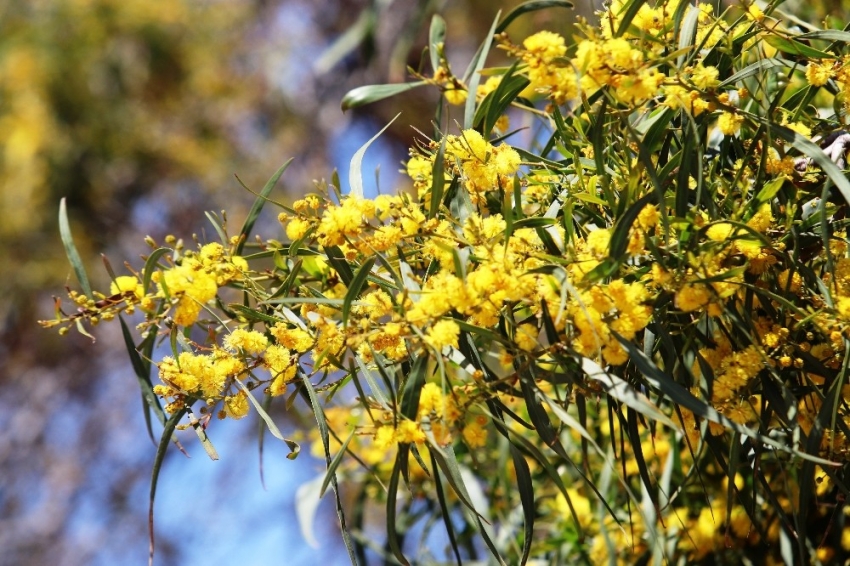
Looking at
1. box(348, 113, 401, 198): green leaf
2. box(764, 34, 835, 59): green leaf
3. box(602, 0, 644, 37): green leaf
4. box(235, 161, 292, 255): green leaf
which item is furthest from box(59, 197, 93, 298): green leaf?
box(764, 34, 835, 59): green leaf

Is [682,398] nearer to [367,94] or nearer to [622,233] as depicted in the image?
[622,233]

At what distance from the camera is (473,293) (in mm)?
553

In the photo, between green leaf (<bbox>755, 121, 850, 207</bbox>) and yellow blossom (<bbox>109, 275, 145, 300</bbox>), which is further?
yellow blossom (<bbox>109, 275, 145, 300</bbox>)

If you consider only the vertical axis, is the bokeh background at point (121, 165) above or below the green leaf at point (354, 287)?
above

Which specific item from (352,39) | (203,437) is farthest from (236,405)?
(352,39)

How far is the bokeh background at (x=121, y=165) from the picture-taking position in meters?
3.87

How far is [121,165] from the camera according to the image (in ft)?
13.3

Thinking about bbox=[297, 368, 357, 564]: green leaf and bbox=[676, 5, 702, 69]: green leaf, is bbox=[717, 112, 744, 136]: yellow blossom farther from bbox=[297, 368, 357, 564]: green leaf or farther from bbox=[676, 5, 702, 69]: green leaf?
bbox=[297, 368, 357, 564]: green leaf

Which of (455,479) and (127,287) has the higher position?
(127,287)

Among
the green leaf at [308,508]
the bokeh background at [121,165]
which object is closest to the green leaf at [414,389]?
the green leaf at [308,508]

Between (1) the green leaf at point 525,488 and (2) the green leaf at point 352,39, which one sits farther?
(2) the green leaf at point 352,39

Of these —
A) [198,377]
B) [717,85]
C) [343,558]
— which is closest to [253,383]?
[198,377]

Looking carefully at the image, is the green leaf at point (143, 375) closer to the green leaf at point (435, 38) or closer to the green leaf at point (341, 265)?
the green leaf at point (341, 265)

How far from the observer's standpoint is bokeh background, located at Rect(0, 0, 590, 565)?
3.87 m
